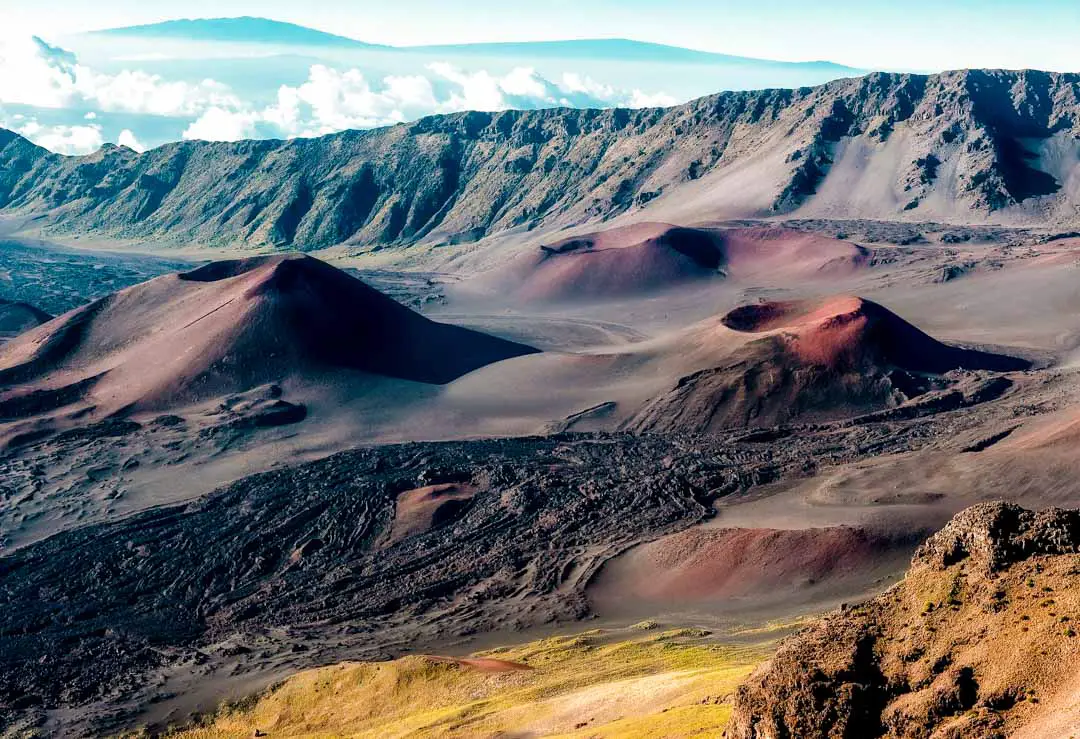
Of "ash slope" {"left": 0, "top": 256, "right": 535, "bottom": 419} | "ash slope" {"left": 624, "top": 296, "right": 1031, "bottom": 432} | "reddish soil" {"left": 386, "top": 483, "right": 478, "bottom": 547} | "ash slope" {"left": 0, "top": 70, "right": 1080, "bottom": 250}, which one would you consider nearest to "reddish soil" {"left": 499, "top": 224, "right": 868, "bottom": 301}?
"ash slope" {"left": 0, "top": 70, "right": 1080, "bottom": 250}

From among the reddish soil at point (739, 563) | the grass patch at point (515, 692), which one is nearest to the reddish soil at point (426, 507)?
the reddish soil at point (739, 563)

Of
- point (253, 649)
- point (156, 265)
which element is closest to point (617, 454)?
point (253, 649)

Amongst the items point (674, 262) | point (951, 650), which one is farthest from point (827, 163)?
point (951, 650)

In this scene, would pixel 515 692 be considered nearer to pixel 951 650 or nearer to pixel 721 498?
pixel 951 650

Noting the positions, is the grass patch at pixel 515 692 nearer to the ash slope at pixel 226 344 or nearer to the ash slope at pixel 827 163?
the ash slope at pixel 226 344

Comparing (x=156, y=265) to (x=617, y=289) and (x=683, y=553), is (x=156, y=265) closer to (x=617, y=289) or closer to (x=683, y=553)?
(x=617, y=289)
